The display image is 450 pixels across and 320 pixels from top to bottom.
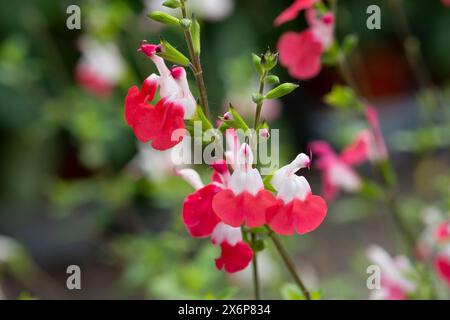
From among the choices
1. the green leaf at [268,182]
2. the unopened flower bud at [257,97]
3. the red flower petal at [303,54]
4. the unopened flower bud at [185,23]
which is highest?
the red flower petal at [303,54]

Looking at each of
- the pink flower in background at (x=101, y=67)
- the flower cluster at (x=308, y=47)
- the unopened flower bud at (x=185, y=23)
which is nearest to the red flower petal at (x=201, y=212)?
the unopened flower bud at (x=185, y=23)

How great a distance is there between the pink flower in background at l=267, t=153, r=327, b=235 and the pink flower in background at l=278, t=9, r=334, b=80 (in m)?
0.20

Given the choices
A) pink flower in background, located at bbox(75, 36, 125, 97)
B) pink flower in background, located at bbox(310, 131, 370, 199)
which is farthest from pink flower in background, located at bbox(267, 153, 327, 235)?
pink flower in background, located at bbox(75, 36, 125, 97)

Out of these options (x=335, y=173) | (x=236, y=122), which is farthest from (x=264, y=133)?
(x=335, y=173)

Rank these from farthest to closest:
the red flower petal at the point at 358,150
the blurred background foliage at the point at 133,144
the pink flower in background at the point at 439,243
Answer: the blurred background foliage at the point at 133,144 < the red flower petal at the point at 358,150 < the pink flower in background at the point at 439,243

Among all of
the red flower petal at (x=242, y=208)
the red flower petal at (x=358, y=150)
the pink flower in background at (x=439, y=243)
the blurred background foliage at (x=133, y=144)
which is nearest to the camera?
the red flower petal at (x=242, y=208)

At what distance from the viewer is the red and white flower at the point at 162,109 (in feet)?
1.72

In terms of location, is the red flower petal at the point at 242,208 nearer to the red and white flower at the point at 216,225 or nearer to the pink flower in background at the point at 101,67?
the red and white flower at the point at 216,225

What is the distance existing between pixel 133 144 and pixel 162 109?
1.64 meters

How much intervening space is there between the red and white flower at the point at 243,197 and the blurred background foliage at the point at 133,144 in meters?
0.56

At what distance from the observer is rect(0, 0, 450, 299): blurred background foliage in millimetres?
1288

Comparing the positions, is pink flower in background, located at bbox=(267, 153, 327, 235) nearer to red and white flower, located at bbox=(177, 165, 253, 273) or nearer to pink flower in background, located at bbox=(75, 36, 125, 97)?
red and white flower, located at bbox=(177, 165, 253, 273)
